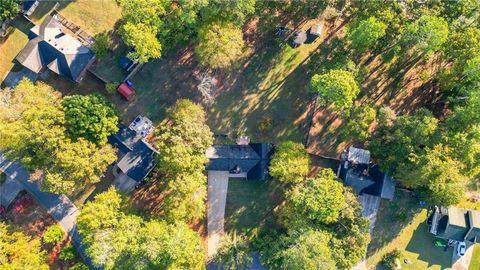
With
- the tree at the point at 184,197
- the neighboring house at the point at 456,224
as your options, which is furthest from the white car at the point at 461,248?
the tree at the point at 184,197

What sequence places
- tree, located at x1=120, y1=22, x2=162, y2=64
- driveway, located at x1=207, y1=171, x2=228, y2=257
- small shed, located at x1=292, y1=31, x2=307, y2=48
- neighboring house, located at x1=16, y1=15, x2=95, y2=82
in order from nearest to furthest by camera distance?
tree, located at x1=120, y1=22, x2=162, y2=64 → neighboring house, located at x1=16, y1=15, x2=95, y2=82 → driveway, located at x1=207, y1=171, x2=228, y2=257 → small shed, located at x1=292, y1=31, x2=307, y2=48

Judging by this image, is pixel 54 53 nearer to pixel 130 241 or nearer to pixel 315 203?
pixel 130 241

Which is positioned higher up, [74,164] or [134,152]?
[134,152]

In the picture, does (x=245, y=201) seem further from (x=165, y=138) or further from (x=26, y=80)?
(x=26, y=80)

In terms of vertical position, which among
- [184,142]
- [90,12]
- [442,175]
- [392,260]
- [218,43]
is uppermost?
[442,175]

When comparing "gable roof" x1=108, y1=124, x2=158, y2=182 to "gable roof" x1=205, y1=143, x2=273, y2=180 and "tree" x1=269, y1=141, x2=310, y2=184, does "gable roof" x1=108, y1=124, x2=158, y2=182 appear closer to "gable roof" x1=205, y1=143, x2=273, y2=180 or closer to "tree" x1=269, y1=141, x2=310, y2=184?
"gable roof" x1=205, y1=143, x2=273, y2=180

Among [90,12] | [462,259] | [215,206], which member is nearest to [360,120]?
[215,206]

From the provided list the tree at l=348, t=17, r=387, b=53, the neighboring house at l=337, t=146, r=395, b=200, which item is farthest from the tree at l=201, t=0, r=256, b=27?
the neighboring house at l=337, t=146, r=395, b=200
